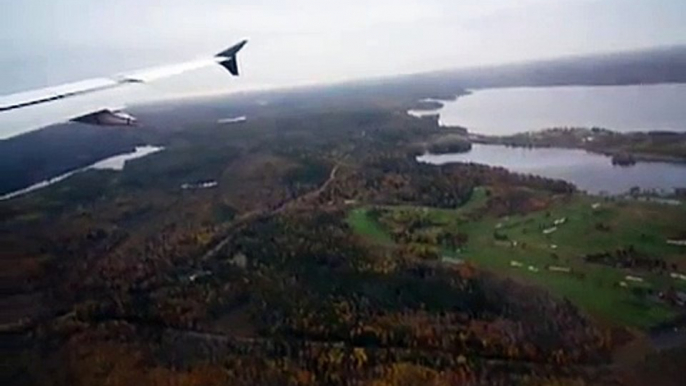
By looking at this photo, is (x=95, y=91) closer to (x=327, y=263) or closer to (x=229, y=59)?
(x=229, y=59)

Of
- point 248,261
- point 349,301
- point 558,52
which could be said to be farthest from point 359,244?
point 558,52

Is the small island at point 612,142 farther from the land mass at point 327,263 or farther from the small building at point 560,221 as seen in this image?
the small building at point 560,221

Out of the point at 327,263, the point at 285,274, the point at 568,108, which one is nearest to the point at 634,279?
the point at 568,108

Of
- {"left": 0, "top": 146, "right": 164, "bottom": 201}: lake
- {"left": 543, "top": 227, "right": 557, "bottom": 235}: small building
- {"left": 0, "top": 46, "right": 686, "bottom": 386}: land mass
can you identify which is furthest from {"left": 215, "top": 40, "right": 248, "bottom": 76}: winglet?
{"left": 543, "top": 227, "right": 557, "bottom": 235}: small building

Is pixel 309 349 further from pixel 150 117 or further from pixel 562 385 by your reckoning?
pixel 150 117

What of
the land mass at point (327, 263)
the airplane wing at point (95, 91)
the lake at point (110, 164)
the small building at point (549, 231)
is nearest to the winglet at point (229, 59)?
the airplane wing at point (95, 91)
